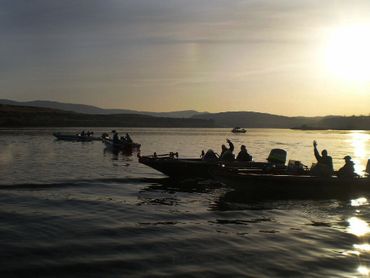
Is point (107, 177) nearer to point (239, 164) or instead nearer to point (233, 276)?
point (239, 164)

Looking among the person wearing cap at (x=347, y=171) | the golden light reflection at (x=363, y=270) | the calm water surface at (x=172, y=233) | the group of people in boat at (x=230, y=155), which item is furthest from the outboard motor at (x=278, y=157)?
the golden light reflection at (x=363, y=270)

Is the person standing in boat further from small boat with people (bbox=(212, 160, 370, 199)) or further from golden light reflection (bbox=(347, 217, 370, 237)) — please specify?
golden light reflection (bbox=(347, 217, 370, 237))

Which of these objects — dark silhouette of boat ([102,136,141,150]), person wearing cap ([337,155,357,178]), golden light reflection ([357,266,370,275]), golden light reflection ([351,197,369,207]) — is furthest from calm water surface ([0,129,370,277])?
dark silhouette of boat ([102,136,141,150])

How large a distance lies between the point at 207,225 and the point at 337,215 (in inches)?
265

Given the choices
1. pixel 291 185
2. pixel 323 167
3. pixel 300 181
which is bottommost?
pixel 291 185

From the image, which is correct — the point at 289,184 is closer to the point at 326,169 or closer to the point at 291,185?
the point at 291,185

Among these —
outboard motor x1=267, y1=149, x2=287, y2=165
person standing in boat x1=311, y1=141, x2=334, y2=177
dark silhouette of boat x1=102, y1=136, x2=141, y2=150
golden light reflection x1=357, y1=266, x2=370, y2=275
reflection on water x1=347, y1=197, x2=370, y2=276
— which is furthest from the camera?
dark silhouette of boat x1=102, y1=136, x2=141, y2=150

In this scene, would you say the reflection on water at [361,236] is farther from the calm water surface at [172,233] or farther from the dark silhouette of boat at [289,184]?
the dark silhouette of boat at [289,184]

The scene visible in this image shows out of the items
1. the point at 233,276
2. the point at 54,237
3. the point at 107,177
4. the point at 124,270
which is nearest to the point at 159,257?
the point at 124,270

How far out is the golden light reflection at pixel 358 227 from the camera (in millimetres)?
16406

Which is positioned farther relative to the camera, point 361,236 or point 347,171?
point 347,171

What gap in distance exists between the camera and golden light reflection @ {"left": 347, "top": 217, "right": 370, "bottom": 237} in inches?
646

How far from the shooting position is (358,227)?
56.7ft

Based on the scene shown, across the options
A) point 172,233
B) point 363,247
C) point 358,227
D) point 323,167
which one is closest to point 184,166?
point 323,167
